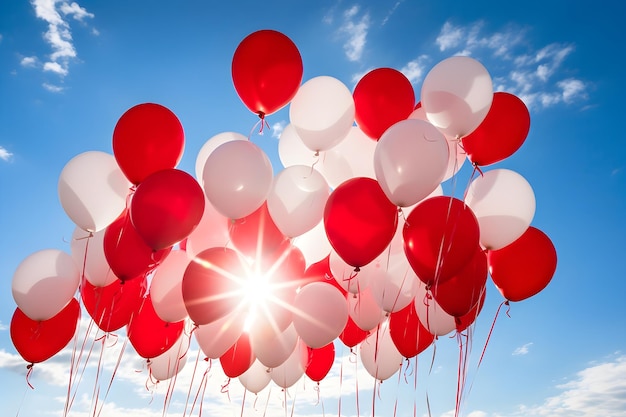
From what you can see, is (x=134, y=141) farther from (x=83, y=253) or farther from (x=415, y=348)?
(x=415, y=348)

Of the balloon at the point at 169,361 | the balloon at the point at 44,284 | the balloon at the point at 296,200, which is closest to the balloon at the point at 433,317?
the balloon at the point at 296,200

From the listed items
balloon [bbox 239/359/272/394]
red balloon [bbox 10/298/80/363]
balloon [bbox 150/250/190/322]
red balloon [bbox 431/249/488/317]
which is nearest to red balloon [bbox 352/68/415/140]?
red balloon [bbox 431/249/488/317]

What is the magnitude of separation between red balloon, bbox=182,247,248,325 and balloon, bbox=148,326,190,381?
1.34m

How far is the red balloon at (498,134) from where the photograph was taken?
361 cm

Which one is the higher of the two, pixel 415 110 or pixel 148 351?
pixel 415 110

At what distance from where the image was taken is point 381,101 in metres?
3.67

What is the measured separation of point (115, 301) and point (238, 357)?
123 centimetres

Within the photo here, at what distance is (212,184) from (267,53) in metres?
1.08

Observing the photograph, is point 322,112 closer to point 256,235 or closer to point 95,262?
point 256,235

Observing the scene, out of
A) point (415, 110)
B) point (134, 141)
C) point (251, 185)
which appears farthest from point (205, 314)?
point (415, 110)

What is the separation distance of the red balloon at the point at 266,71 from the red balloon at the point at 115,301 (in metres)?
1.92

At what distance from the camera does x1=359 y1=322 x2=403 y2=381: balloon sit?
4.62m

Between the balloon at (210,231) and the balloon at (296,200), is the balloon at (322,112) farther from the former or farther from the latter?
the balloon at (210,231)

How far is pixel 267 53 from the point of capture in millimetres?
3516
